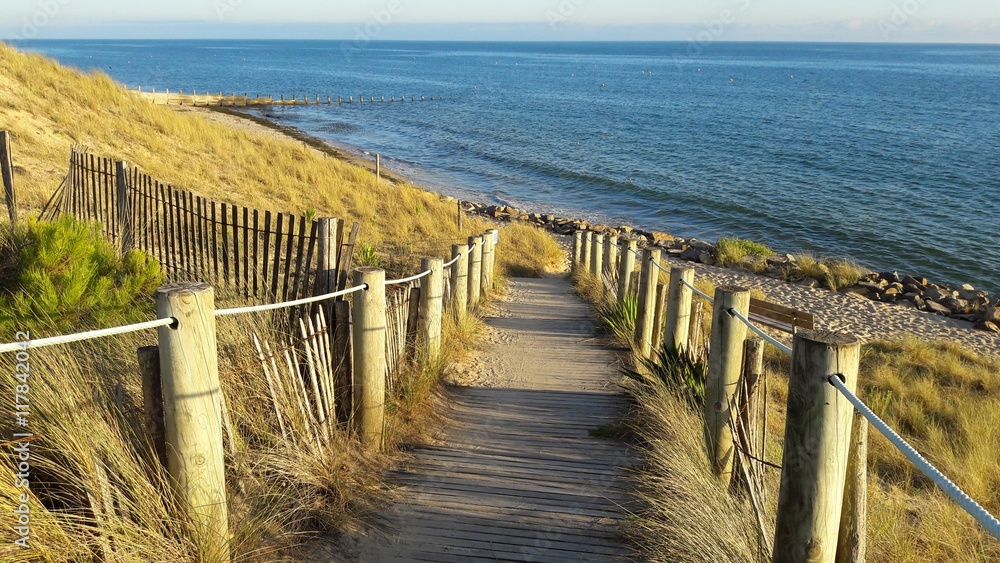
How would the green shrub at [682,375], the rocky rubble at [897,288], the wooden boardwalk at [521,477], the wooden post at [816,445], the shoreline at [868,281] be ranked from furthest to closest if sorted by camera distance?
the shoreline at [868,281] → the rocky rubble at [897,288] → the green shrub at [682,375] → the wooden boardwalk at [521,477] → the wooden post at [816,445]

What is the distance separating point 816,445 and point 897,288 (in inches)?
736

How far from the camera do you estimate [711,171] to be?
3762 cm

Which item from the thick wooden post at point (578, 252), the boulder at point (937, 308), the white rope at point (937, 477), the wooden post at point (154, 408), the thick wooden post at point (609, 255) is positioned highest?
the white rope at point (937, 477)

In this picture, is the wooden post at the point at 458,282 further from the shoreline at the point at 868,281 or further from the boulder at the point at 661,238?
the boulder at the point at 661,238

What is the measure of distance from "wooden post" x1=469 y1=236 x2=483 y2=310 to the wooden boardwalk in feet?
6.33

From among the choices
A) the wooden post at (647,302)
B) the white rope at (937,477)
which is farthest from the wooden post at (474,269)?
the white rope at (937,477)

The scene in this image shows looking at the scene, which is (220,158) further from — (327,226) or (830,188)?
(830,188)

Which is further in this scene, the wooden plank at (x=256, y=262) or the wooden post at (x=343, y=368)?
the wooden plank at (x=256, y=262)

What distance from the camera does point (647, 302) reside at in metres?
7.66

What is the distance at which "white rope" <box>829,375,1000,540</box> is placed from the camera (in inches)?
75.2

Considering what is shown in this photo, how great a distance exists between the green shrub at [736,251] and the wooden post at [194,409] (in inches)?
783

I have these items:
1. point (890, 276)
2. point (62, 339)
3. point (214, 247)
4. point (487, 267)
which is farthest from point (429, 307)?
point (890, 276)

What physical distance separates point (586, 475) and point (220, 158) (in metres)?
17.5

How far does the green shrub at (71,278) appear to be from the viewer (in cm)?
613
